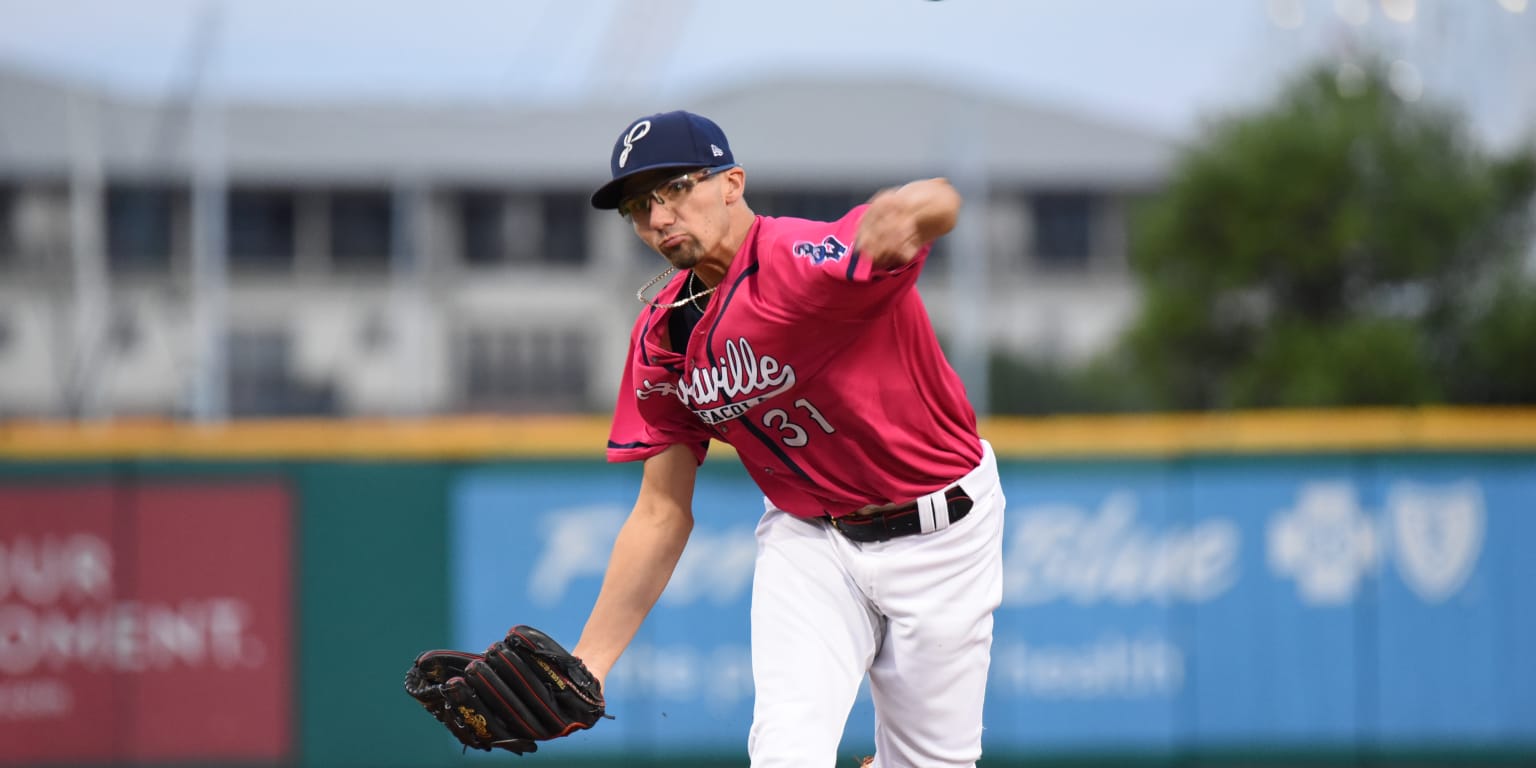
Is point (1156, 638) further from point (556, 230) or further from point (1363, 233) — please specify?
point (556, 230)

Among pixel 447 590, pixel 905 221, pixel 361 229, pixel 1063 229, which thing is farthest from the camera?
pixel 1063 229

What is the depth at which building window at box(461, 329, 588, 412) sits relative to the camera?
36.4 m

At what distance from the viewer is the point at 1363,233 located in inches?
1061

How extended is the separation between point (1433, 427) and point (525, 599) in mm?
5552

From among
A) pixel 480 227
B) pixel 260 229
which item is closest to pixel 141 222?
pixel 260 229

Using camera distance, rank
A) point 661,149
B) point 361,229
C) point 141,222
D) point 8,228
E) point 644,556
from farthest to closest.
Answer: point 361,229
point 8,228
point 141,222
point 644,556
point 661,149

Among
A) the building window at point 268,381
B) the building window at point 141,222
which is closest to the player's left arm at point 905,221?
the building window at point 141,222

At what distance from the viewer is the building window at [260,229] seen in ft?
118

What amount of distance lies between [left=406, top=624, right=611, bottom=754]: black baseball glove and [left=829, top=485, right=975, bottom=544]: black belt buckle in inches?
28.0

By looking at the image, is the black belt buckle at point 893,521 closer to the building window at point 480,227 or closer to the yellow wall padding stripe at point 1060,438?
the yellow wall padding stripe at point 1060,438

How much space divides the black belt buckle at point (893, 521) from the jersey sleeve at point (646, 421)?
0.40 meters

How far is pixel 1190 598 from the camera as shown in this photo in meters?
9.70

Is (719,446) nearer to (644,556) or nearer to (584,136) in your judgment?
(644,556)

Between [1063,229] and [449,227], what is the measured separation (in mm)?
14307
